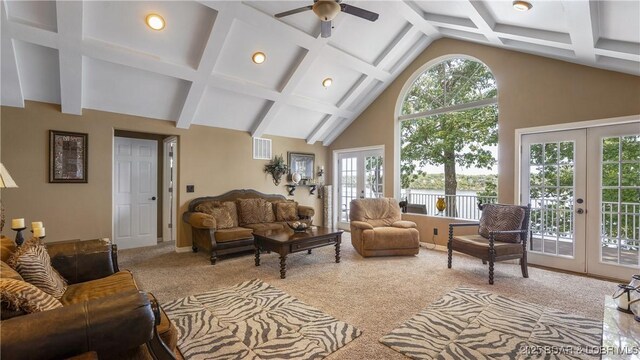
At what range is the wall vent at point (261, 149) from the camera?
5.86 metres

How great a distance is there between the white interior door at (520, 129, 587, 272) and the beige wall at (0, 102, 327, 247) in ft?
16.1

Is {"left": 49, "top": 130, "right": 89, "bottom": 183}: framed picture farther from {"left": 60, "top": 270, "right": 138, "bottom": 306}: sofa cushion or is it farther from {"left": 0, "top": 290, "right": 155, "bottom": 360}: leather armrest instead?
{"left": 0, "top": 290, "right": 155, "bottom": 360}: leather armrest

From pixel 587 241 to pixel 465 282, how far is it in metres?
1.89

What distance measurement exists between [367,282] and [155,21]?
4.02m

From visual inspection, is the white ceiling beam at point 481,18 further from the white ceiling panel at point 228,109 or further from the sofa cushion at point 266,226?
the sofa cushion at point 266,226

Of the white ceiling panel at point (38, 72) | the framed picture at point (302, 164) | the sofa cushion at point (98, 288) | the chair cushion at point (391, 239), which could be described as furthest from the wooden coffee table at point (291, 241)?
the white ceiling panel at point (38, 72)

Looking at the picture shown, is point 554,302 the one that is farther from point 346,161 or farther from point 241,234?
point 346,161

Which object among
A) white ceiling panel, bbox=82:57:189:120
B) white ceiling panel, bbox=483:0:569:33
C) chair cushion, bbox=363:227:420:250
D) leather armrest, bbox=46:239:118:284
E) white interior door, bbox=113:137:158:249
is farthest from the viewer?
white interior door, bbox=113:137:158:249

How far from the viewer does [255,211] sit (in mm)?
5180

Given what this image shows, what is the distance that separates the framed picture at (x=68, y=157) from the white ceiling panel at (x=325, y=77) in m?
3.41

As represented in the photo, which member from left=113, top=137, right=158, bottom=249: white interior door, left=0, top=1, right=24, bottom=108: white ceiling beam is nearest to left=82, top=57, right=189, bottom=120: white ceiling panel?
left=0, top=1, right=24, bottom=108: white ceiling beam

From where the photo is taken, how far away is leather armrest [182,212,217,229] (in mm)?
4223

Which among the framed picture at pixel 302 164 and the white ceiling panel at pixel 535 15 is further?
the framed picture at pixel 302 164

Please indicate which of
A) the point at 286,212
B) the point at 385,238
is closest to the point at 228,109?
the point at 286,212
